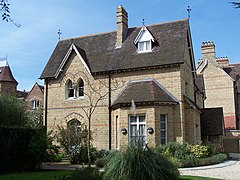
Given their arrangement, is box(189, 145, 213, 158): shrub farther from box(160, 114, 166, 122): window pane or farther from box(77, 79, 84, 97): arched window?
box(77, 79, 84, 97): arched window

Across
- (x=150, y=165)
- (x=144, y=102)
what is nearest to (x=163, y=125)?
(x=144, y=102)

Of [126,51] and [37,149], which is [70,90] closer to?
[126,51]

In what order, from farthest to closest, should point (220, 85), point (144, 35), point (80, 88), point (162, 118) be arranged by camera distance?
point (220, 85) < point (80, 88) < point (144, 35) < point (162, 118)

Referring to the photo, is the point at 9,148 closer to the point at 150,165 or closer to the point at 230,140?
the point at 150,165

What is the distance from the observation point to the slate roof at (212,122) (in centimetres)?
2684

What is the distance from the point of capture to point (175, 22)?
2597 centimetres

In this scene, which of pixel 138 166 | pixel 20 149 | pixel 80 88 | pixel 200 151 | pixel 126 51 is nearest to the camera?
pixel 138 166

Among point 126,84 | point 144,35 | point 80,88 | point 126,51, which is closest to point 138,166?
point 126,84

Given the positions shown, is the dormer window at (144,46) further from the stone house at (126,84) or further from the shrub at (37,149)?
the shrub at (37,149)

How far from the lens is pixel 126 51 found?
25859 millimetres

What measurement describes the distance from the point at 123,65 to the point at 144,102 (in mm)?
4410

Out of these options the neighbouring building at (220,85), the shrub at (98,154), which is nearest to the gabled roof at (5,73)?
the neighbouring building at (220,85)

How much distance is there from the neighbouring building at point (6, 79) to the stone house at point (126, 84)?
24678 mm

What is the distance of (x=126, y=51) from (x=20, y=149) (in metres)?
11.6
